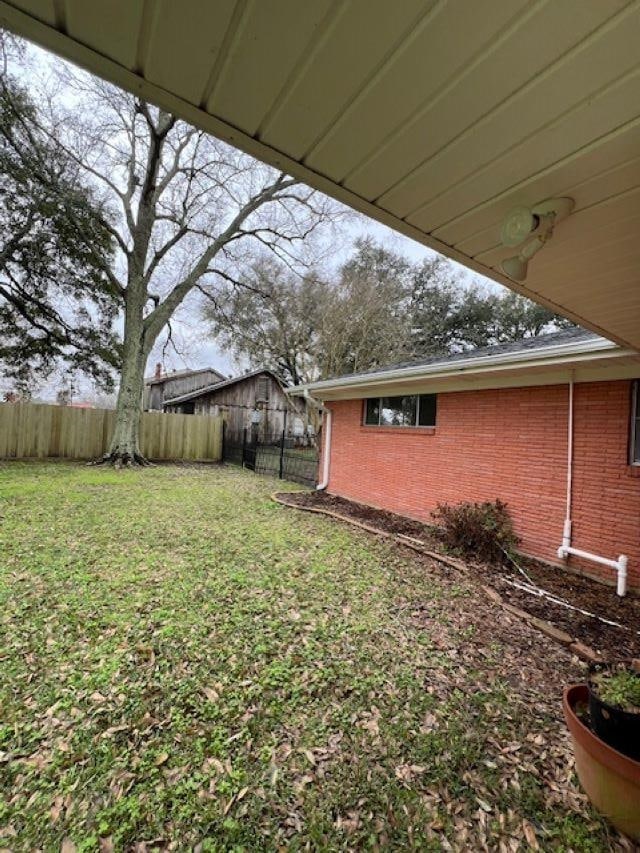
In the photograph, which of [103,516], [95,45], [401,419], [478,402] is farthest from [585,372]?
[103,516]

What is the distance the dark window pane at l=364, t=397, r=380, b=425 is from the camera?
8.05 metres

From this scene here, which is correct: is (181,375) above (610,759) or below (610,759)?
above

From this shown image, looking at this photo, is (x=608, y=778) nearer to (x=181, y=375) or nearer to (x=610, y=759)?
(x=610, y=759)

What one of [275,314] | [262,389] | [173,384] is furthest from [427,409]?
[173,384]

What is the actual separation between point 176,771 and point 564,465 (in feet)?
16.6

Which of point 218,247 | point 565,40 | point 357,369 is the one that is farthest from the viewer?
point 357,369

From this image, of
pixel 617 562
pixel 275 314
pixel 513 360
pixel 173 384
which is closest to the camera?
pixel 617 562

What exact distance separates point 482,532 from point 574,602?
4.35ft

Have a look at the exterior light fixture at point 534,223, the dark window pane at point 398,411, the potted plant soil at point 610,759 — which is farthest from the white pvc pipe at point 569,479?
the exterior light fixture at point 534,223

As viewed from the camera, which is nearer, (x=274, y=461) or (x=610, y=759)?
(x=610, y=759)

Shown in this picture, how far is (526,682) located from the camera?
261 cm

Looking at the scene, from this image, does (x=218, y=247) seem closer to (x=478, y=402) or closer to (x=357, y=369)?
(x=357, y=369)

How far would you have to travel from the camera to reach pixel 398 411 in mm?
7535

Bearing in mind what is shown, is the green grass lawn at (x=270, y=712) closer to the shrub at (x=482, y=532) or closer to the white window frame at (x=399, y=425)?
the shrub at (x=482, y=532)
